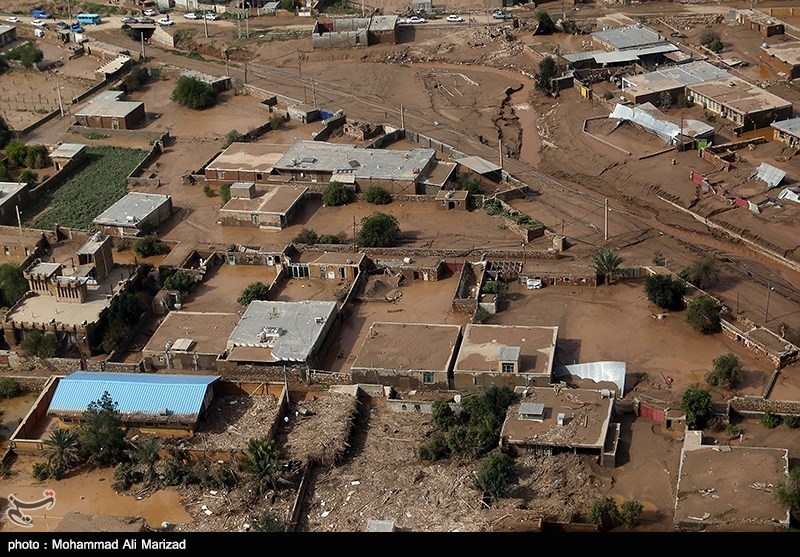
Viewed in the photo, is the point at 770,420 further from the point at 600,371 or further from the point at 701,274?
the point at 701,274

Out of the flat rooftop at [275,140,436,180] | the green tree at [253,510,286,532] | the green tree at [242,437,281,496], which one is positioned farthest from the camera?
the flat rooftop at [275,140,436,180]

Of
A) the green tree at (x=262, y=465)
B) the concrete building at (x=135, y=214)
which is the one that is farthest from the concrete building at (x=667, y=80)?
the green tree at (x=262, y=465)

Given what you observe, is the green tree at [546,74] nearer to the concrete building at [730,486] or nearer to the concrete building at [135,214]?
the concrete building at [135,214]

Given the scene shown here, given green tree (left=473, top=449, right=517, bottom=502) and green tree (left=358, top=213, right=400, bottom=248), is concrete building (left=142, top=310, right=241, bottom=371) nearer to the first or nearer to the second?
green tree (left=358, top=213, right=400, bottom=248)

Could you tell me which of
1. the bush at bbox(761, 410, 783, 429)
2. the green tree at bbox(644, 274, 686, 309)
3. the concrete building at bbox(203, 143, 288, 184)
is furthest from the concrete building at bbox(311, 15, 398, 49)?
Answer: the bush at bbox(761, 410, 783, 429)

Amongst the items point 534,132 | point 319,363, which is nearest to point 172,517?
point 319,363

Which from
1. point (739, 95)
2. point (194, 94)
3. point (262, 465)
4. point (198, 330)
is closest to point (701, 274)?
point (262, 465)

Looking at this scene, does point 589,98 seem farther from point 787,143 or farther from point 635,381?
point 635,381
